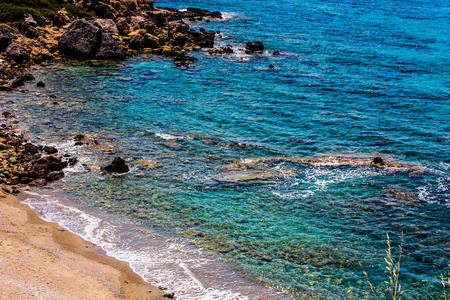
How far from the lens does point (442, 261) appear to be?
1441cm

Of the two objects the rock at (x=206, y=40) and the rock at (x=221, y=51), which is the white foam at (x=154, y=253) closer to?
the rock at (x=221, y=51)

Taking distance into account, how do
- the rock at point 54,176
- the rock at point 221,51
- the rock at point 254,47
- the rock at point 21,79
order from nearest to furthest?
the rock at point 54,176 < the rock at point 21,79 < the rock at point 221,51 < the rock at point 254,47

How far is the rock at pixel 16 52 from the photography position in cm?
3309

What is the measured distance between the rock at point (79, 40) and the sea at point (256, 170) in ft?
7.97

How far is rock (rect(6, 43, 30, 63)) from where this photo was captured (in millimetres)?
33094

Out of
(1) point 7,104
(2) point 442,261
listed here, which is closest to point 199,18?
(1) point 7,104

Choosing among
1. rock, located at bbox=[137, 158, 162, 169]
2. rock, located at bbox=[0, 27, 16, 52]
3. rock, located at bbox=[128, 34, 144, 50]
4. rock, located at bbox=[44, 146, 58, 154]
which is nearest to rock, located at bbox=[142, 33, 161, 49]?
rock, located at bbox=[128, 34, 144, 50]

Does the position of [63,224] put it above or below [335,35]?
below

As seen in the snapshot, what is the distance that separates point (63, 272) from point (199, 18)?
174ft

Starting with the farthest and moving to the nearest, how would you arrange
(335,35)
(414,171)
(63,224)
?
1. (335,35)
2. (414,171)
3. (63,224)

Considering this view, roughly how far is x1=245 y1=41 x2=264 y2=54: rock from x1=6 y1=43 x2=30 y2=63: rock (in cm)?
2187

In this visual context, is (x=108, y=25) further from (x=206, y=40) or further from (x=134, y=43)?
(x=206, y=40)

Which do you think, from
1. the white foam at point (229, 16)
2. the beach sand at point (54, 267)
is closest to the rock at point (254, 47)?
the white foam at point (229, 16)

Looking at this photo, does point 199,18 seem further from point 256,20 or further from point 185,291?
point 185,291
